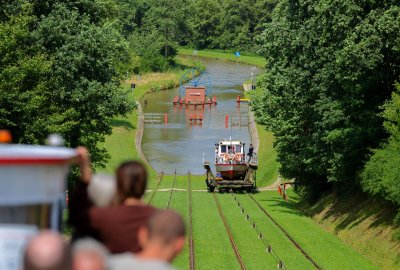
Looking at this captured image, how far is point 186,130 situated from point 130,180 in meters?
86.4

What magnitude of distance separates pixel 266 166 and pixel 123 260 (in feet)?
214

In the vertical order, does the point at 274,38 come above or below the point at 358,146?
above

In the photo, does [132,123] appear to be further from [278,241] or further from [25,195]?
[25,195]

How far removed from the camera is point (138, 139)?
83.0 metres

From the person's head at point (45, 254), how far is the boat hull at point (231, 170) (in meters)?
53.9

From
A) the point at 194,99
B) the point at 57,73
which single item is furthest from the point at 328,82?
the point at 194,99

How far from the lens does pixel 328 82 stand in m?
42.2

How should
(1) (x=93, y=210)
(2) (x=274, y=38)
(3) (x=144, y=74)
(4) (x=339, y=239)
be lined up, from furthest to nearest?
1. (3) (x=144, y=74)
2. (2) (x=274, y=38)
3. (4) (x=339, y=239)
4. (1) (x=93, y=210)

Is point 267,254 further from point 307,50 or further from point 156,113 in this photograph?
point 156,113

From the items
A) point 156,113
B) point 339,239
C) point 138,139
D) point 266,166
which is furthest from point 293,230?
point 156,113

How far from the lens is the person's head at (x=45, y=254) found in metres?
4.88

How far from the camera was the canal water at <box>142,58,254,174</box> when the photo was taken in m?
74.4

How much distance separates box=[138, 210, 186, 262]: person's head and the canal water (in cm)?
6307

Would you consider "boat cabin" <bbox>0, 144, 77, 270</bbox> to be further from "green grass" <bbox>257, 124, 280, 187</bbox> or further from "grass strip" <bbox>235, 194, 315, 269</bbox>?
"green grass" <bbox>257, 124, 280, 187</bbox>
